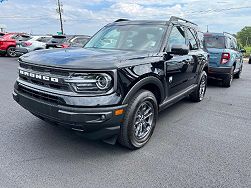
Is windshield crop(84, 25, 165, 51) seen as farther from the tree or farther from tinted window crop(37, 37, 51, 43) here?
the tree

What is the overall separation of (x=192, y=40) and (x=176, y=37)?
100 cm

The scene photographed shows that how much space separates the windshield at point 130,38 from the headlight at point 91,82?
128cm

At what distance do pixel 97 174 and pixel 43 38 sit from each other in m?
13.3

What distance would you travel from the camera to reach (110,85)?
8.87 feet

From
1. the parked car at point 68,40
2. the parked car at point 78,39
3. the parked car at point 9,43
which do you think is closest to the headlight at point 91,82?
the parked car at point 68,40

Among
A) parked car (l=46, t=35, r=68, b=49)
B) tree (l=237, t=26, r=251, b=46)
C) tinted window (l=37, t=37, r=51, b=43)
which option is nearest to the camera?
parked car (l=46, t=35, r=68, b=49)

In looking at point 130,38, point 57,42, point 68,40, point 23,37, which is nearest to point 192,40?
point 130,38

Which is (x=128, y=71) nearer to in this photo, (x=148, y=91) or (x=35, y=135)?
(x=148, y=91)

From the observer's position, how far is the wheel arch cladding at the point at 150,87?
294 centimetres

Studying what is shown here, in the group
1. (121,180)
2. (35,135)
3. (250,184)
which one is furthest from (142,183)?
(35,135)

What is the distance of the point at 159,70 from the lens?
11.4 ft

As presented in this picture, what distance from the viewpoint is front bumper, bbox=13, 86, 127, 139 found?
2.61 meters

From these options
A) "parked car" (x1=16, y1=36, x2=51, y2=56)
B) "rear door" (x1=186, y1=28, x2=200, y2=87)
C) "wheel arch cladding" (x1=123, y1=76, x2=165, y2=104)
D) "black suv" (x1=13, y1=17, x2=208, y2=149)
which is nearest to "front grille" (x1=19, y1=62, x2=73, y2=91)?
"black suv" (x1=13, y1=17, x2=208, y2=149)

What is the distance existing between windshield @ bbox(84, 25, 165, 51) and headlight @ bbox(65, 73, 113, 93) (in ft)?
4.21
